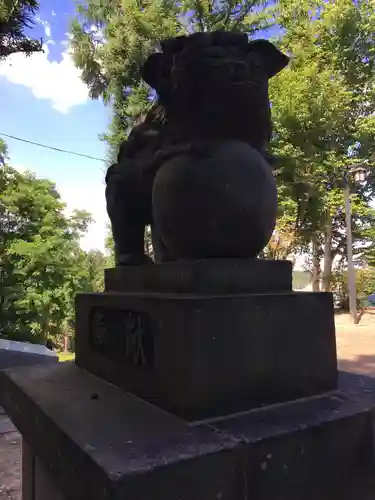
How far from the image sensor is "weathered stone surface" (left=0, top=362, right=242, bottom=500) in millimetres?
989

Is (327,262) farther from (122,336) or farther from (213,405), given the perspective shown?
(213,405)

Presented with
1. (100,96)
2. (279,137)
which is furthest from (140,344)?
(100,96)

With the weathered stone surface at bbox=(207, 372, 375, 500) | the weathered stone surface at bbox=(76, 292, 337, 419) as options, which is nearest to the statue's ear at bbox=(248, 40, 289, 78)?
the weathered stone surface at bbox=(76, 292, 337, 419)

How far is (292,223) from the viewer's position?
16.8m

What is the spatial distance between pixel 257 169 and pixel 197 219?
12.9 inches

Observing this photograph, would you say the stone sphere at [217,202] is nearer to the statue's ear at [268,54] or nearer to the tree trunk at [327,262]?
the statue's ear at [268,54]

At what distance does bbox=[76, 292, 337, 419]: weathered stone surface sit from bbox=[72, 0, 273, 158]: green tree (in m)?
14.0

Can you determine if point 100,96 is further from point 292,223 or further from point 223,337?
point 223,337

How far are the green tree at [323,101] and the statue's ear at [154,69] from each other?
12.7 m

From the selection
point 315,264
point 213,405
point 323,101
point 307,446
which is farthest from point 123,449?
point 315,264

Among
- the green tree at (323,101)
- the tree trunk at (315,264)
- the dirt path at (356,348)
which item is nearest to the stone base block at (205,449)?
the dirt path at (356,348)

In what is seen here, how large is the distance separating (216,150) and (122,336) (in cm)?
85

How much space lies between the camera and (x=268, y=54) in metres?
1.73

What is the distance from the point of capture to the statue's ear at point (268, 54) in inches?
67.1
